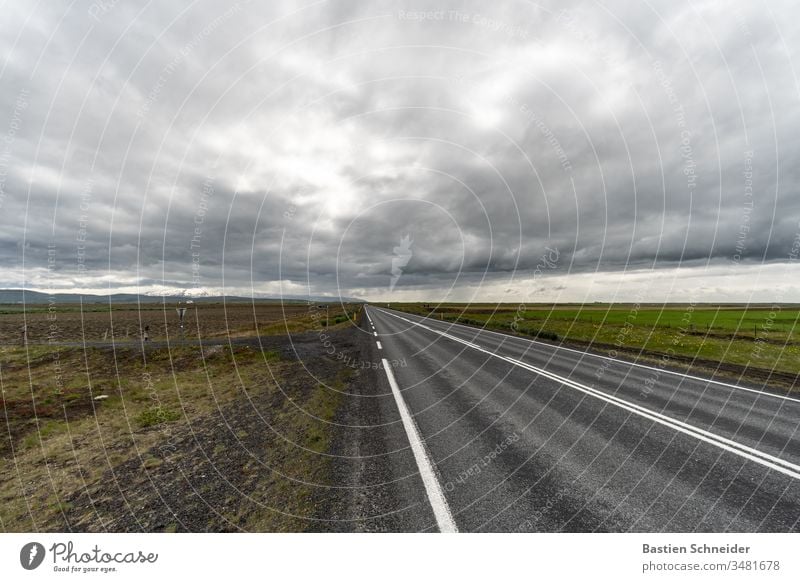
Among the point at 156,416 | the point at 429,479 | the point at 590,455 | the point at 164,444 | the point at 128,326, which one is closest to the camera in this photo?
the point at 429,479

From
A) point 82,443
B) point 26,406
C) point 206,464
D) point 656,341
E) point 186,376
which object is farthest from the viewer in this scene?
point 656,341

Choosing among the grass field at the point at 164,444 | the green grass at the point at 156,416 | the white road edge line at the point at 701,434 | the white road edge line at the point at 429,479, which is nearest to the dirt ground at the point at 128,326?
the grass field at the point at 164,444

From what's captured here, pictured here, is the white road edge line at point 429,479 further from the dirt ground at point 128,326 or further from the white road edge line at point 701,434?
the dirt ground at point 128,326

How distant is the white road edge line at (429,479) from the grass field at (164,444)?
4.63ft

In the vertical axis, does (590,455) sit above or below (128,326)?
above

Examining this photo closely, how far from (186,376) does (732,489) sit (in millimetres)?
13384

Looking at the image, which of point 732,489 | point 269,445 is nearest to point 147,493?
point 269,445

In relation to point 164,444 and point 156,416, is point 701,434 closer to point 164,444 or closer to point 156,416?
point 164,444

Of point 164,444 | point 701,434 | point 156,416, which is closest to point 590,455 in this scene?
point 701,434

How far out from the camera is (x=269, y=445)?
5785mm

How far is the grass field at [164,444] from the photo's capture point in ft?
13.1

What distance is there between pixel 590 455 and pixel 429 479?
104 inches

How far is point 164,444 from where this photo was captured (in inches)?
231
